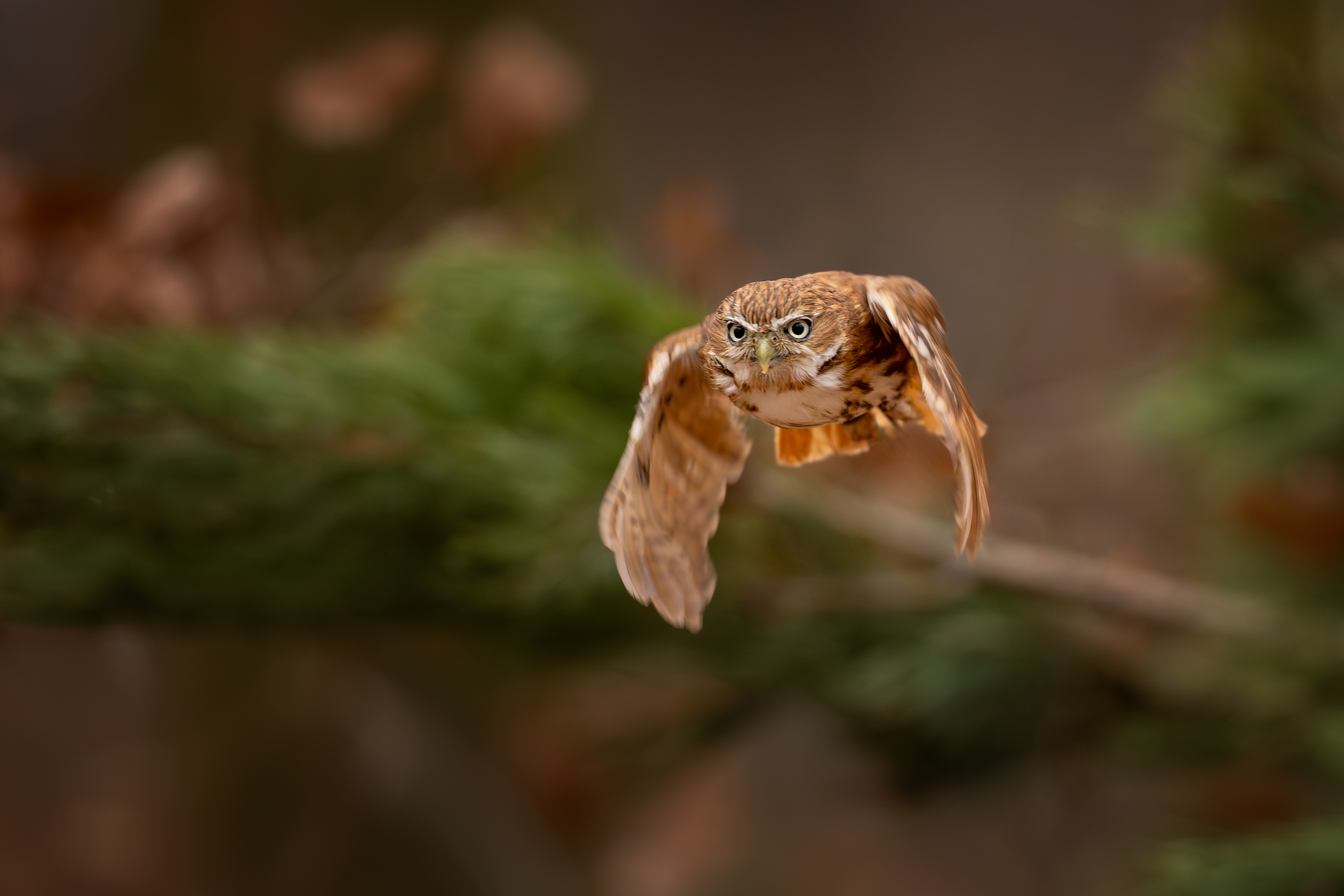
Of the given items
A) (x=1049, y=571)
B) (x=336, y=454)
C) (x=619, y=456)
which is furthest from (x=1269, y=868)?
(x=336, y=454)

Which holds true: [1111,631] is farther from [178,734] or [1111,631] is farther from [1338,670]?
[178,734]

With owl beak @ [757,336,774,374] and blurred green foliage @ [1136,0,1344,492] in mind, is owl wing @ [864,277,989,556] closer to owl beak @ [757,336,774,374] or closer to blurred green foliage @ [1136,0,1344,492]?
owl beak @ [757,336,774,374]

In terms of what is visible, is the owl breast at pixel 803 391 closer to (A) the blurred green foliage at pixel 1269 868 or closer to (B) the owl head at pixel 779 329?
(B) the owl head at pixel 779 329

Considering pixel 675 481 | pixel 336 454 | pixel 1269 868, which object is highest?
pixel 675 481

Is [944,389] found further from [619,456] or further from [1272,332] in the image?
[1272,332]

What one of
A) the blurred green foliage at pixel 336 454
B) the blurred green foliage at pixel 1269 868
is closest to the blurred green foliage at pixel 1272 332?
the blurred green foliage at pixel 1269 868

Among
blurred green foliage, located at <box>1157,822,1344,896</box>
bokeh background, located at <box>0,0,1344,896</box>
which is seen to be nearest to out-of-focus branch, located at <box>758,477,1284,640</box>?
bokeh background, located at <box>0,0,1344,896</box>

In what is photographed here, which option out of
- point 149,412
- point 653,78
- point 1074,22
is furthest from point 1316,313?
point 149,412
